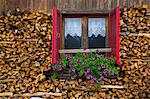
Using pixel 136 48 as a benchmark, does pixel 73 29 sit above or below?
above

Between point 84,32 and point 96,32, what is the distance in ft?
0.96

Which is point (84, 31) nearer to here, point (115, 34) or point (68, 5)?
point (68, 5)

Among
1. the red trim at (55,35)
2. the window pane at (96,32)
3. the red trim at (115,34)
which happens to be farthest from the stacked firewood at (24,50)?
the red trim at (115,34)

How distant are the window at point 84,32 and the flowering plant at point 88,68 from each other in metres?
0.80

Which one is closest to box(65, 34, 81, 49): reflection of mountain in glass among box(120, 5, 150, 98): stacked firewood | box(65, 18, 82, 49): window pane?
box(65, 18, 82, 49): window pane

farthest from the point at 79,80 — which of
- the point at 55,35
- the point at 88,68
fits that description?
the point at 55,35

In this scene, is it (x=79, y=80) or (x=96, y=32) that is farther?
(x=96, y=32)

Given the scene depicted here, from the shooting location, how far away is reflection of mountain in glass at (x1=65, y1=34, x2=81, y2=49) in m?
8.05

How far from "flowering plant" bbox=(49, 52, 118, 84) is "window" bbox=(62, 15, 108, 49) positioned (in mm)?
→ 798

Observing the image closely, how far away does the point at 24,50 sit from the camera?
7402 millimetres

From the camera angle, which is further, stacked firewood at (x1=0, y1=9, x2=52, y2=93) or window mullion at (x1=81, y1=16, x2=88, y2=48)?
window mullion at (x1=81, y1=16, x2=88, y2=48)

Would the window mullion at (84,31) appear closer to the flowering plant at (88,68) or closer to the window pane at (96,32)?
the window pane at (96,32)

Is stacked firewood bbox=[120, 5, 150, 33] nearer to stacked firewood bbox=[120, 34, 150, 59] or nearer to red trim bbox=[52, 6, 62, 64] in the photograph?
stacked firewood bbox=[120, 34, 150, 59]

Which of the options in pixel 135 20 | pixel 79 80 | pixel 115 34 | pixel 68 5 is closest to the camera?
pixel 79 80
